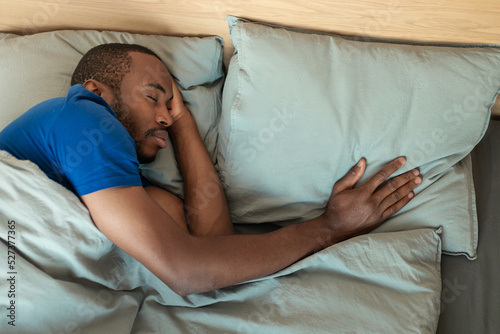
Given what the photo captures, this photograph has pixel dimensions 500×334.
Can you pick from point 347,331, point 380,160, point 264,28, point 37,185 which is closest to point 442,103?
point 380,160

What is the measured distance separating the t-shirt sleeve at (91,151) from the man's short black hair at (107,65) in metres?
0.19

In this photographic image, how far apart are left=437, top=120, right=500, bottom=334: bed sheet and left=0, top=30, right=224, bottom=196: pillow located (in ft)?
2.35

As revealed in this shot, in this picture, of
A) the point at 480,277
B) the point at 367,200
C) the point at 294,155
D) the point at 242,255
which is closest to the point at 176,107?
the point at 294,155

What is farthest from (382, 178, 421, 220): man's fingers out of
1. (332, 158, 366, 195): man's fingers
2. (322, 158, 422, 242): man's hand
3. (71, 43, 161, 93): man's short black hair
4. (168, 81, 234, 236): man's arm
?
(71, 43, 161, 93): man's short black hair

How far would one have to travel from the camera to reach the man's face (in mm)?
1067

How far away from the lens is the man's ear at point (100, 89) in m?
1.05

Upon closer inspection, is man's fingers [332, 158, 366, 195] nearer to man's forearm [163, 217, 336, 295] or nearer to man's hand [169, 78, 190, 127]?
man's forearm [163, 217, 336, 295]

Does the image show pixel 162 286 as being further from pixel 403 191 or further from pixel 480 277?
pixel 480 277

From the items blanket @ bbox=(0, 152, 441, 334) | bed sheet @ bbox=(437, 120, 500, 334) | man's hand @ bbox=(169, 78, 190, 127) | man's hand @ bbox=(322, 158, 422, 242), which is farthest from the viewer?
man's hand @ bbox=(169, 78, 190, 127)

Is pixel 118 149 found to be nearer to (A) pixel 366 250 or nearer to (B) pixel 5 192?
(B) pixel 5 192

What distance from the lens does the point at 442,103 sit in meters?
1.10

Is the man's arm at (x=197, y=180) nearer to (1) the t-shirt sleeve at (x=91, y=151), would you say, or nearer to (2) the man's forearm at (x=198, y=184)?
(2) the man's forearm at (x=198, y=184)

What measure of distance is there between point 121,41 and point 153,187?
46cm

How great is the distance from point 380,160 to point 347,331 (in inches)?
17.5
